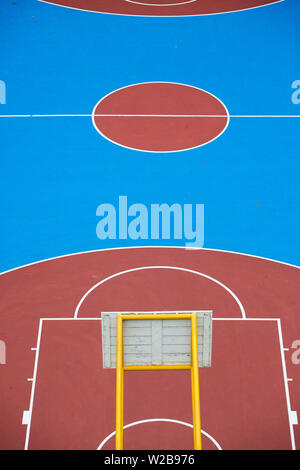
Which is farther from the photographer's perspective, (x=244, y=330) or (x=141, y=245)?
(x=141, y=245)

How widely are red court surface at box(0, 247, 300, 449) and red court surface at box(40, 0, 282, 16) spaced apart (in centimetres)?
896

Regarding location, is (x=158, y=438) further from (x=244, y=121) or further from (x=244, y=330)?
(x=244, y=121)

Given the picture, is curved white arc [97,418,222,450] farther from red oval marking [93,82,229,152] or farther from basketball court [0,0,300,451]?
red oval marking [93,82,229,152]

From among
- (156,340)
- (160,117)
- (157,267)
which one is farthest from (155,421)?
(160,117)

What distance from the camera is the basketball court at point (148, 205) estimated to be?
948 cm

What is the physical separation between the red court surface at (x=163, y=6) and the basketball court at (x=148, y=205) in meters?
0.06

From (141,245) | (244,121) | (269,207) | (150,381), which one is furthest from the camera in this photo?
(244,121)

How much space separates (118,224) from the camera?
12.8 meters
